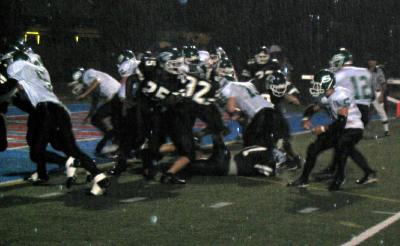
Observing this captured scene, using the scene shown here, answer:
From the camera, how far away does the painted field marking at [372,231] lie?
261 inches

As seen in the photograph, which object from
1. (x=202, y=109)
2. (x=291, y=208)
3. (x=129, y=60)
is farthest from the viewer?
(x=129, y=60)

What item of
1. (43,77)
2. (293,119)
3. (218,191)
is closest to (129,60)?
(43,77)

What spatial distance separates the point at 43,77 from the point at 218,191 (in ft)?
8.66

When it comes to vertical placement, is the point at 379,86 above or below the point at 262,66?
below

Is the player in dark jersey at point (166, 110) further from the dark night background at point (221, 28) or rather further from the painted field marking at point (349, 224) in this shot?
the dark night background at point (221, 28)

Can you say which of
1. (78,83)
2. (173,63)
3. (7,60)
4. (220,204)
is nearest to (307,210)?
(220,204)

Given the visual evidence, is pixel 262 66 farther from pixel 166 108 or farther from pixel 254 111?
pixel 166 108

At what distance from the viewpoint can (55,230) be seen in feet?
22.9

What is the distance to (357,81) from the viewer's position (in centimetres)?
1113

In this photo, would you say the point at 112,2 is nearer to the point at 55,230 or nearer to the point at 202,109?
the point at 202,109

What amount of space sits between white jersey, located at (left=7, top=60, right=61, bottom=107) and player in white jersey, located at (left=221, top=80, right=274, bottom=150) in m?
2.60

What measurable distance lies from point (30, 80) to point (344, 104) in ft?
12.8

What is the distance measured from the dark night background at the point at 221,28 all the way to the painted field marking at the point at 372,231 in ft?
90.9

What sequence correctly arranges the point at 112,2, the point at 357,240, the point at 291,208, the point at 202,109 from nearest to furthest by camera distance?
the point at 357,240 → the point at 291,208 → the point at 202,109 → the point at 112,2
